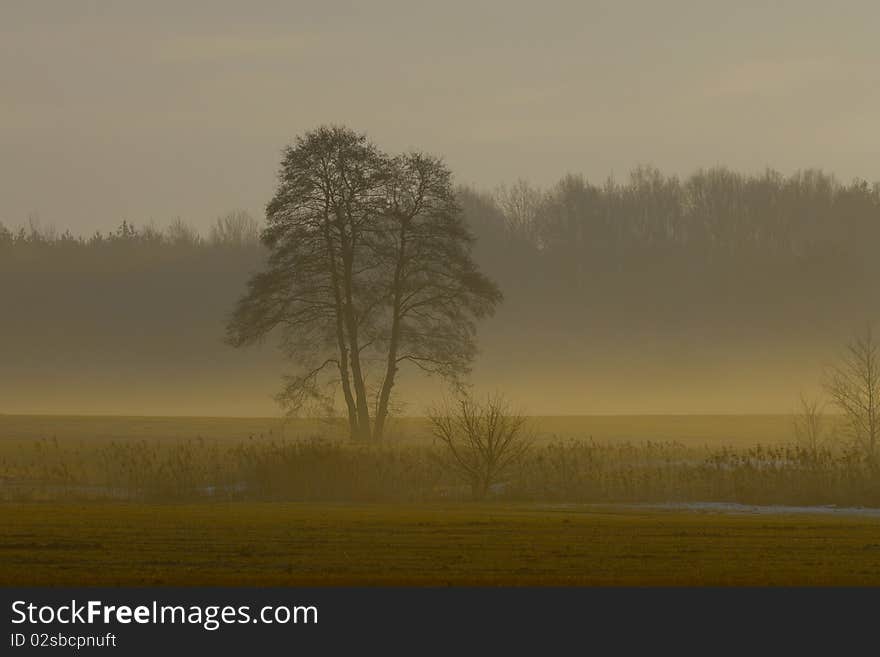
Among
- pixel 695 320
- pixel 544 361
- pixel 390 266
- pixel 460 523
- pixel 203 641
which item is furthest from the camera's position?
pixel 695 320

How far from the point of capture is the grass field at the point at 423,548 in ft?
64.4

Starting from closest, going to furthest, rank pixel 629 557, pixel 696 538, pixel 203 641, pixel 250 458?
pixel 203 641 → pixel 629 557 → pixel 696 538 → pixel 250 458

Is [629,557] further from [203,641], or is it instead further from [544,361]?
[544,361]

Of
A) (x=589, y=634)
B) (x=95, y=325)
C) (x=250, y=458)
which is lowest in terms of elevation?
(x=589, y=634)

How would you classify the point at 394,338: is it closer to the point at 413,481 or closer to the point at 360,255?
the point at 360,255

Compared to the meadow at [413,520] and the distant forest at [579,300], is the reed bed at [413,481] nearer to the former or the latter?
the meadow at [413,520]

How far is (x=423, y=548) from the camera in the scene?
75.0 feet

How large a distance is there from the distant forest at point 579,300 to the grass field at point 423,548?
86.2m

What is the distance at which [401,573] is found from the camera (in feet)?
65.5

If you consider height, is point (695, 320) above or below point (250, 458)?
above

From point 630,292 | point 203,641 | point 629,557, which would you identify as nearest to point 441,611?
point 203,641

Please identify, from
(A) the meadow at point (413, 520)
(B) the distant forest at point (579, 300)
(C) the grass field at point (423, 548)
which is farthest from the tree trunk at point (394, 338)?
(B) the distant forest at point (579, 300)

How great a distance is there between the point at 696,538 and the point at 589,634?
935cm

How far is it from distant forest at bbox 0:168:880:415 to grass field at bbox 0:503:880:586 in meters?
86.2
